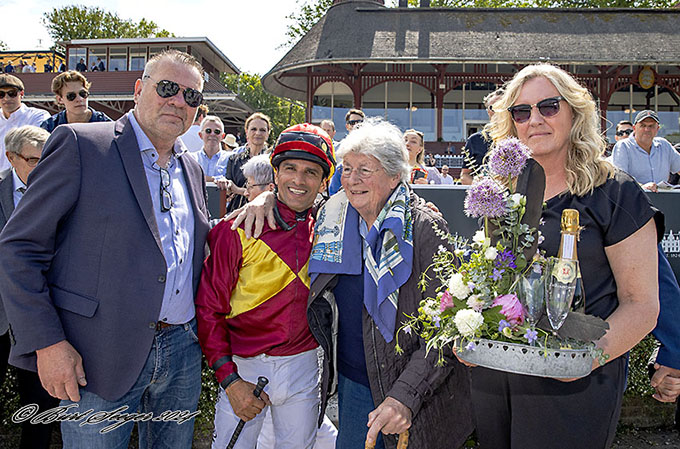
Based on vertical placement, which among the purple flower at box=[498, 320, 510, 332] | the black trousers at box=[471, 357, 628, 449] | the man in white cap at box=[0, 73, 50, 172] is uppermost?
the man in white cap at box=[0, 73, 50, 172]

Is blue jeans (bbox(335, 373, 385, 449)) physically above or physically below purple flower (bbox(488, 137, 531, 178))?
below

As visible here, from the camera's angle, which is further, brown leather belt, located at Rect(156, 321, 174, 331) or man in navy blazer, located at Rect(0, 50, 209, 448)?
brown leather belt, located at Rect(156, 321, 174, 331)

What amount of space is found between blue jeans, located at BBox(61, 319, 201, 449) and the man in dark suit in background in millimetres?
1282

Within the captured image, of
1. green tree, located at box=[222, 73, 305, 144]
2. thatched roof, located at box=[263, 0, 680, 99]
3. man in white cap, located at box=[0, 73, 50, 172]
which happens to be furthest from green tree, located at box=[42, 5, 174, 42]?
man in white cap, located at box=[0, 73, 50, 172]

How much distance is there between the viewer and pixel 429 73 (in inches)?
773

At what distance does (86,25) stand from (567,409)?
5290 cm

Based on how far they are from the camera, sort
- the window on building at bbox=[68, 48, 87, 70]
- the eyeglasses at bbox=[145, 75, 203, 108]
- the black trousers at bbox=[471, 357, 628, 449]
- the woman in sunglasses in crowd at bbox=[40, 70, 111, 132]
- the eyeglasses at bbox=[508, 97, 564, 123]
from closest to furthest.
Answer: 1. the black trousers at bbox=[471, 357, 628, 449]
2. the eyeglasses at bbox=[508, 97, 564, 123]
3. the eyeglasses at bbox=[145, 75, 203, 108]
4. the woman in sunglasses in crowd at bbox=[40, 70, 111, 132]
5. the window on building at bbox=[68, 48, 87, 70]

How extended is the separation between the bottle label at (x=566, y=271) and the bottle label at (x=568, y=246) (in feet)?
0.08

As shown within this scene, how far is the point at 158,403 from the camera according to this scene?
8.08ft

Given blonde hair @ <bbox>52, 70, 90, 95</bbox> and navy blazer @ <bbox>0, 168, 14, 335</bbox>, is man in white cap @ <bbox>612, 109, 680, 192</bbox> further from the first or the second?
navy blazer @ <bbox>0, 168, 14, 335</bbox>

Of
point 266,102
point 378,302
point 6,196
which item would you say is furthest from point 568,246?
point 266,102

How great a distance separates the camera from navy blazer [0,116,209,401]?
6.63ft

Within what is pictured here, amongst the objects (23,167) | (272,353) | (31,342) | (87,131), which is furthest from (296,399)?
(23,167)

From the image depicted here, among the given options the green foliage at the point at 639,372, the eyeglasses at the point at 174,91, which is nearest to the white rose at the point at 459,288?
the eyeglasses at the point at 174,91
